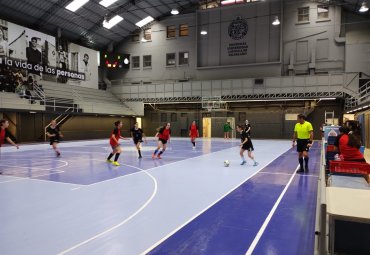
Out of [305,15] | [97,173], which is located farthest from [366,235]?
[305,15]

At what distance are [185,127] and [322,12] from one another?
20236 mm

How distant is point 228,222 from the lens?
539 centimetres

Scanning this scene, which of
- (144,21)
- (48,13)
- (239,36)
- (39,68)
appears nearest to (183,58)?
(144,21)

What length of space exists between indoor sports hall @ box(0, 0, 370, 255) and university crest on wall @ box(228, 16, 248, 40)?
125mm

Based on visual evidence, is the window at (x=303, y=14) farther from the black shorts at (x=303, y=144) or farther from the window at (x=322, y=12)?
the black shorts at (x=303, y=144)

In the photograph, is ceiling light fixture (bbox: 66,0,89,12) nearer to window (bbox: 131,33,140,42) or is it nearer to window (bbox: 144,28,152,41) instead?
window (bbox: 131,33,140,42)

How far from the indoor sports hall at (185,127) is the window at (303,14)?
0.22 meters

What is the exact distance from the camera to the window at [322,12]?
29934 millimetres

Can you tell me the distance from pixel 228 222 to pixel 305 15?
104 ft

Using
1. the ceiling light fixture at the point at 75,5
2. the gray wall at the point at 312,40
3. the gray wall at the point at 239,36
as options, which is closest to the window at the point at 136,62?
the gray wall at the point at 239,36

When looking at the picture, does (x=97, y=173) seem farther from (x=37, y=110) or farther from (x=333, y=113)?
(x=333, y=113)

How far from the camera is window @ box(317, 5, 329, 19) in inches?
1179

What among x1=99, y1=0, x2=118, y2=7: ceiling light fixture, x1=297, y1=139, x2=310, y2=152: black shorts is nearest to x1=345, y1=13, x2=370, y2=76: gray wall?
x1=297, y1=139, x2=310, y2=152: black shorts

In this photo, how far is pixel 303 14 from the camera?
3094 cm
